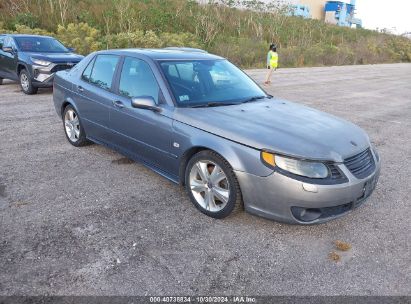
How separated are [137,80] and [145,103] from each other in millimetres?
594

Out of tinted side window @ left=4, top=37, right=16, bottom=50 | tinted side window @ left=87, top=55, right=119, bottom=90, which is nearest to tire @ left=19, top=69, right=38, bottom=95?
tinted side window @ left=4, top=37, right=16, bottom=50

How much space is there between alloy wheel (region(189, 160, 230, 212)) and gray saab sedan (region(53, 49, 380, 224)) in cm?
1

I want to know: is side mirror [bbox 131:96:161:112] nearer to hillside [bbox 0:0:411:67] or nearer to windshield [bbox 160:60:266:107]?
windshield [bbox 160:60:266:107]

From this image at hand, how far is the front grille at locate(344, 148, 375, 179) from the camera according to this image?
3.48 meters

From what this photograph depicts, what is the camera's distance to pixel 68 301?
2.60 m

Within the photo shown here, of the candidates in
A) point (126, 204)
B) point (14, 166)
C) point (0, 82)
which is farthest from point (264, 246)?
point (0, 82)

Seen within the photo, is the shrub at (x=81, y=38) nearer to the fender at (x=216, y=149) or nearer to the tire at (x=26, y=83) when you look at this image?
the tire at (x=26, y=83)

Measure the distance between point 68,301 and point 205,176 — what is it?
1.67 m

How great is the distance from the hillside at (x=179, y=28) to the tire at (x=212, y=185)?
16.5m

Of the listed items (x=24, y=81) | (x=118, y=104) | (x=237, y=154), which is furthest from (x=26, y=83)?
(x=237, y=154)

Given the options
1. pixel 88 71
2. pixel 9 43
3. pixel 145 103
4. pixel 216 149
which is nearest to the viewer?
pixel 216 149

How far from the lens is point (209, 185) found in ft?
12.2

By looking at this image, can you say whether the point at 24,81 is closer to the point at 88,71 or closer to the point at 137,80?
the point at 88,71

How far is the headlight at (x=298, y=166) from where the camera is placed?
10.8ft
